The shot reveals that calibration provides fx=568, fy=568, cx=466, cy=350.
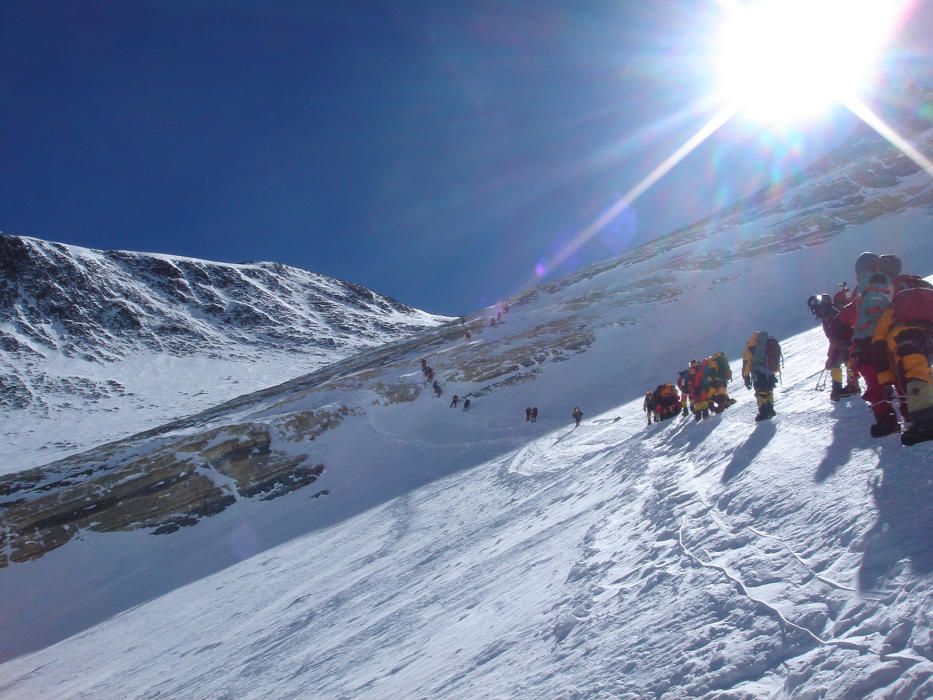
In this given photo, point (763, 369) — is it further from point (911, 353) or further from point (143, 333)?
point (143, 333)

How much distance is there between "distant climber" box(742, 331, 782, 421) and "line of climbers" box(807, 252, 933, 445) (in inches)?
114

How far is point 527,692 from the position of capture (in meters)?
3.54

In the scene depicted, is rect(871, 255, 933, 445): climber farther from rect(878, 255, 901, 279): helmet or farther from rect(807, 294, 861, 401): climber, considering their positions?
rect(807, 294, 861, 401): climber

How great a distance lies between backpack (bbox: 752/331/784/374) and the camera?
8.35 m

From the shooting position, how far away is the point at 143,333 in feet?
308

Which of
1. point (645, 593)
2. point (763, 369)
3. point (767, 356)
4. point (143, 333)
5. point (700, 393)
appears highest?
point (143, 333)

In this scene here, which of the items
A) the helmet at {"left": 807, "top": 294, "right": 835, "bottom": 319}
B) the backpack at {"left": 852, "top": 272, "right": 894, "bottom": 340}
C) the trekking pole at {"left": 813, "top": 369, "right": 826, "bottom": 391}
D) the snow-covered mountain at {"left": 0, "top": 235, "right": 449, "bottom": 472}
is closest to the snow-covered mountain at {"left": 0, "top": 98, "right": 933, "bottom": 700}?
the trekking pole at {"left": 813, "top": 369, "right": 826, "bottom": 391}

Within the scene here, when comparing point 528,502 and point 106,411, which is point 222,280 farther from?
point 528,502

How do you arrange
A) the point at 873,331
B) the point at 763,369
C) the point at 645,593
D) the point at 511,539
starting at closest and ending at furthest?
the point at 645,593, the point at 873,331, the point at 511,539, the point at 763,369

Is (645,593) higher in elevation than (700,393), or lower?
lower

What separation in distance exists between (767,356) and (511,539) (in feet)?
15.2

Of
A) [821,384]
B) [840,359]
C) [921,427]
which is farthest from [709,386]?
[921,427]

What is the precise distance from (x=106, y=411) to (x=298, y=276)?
249ft

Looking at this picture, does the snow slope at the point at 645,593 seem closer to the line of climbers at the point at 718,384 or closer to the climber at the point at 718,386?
the line of climbers at the point at 718,384
